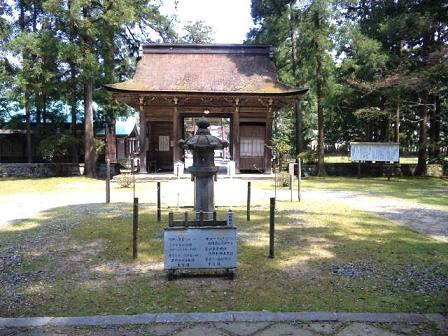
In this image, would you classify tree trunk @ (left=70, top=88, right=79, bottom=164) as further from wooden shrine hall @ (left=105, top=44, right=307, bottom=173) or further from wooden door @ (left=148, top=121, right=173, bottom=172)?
wooden door @ (left=148, top=121, right=173, bottom=172)

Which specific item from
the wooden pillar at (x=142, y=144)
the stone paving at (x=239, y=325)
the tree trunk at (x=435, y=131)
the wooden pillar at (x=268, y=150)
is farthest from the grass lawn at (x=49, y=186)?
the tree trunk at (x=435, y=131)

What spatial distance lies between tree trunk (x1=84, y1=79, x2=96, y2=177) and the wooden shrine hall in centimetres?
237

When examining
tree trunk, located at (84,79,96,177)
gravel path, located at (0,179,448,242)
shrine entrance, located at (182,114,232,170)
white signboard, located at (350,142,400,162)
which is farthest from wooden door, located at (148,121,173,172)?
white signboard, located at (350,142,400,162)

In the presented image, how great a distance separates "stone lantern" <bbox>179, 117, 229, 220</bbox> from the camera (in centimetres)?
713

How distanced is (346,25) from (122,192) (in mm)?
13904

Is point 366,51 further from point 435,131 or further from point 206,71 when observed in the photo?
point 206,71

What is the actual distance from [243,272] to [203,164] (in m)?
2.30

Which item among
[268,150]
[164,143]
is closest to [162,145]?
[164,143]

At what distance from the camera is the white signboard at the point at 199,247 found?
16.9 feet

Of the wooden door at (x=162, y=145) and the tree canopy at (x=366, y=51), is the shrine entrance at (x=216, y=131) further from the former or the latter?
the tree canopy at (x=366, y=51)

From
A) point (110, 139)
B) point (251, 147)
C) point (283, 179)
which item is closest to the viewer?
point (283, 179)

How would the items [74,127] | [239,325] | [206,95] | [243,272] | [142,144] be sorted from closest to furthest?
[239,325], [243,272], [206,95], [142,144], [74,127]

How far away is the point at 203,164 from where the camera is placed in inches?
286

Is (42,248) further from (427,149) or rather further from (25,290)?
(427,149)
